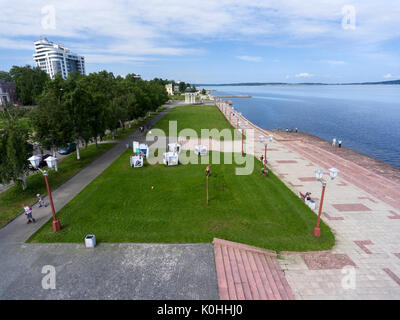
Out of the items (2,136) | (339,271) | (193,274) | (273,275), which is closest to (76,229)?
(193,274)

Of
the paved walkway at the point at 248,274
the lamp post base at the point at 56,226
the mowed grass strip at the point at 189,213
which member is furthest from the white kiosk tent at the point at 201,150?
the lamp post base at the point at 56,226

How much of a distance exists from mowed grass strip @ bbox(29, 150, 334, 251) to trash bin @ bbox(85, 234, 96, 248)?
2.24ft

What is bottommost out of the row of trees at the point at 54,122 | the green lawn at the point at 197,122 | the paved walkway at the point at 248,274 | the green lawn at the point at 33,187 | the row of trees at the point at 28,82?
the paved walkway at the point at 248,274

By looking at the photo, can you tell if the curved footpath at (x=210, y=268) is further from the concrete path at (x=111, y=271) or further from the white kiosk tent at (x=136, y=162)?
the white kiosk tent at (x=136, y=162)

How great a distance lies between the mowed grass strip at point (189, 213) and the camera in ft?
44.9

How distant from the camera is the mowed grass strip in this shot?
13.7 metres

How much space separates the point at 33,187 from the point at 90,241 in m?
11.5

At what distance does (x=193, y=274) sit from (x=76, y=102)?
23.1 metres

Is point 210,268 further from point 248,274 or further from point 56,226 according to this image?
point 56,226

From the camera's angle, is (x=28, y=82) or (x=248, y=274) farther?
(x=28, y=82)

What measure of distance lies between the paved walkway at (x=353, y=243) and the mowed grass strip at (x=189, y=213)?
100 cm

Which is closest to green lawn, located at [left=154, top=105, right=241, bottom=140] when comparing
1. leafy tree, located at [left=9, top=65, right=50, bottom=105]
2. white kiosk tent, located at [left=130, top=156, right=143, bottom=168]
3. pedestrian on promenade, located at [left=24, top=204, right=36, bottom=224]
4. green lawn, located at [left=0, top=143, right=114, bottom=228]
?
white kiosk tent, located at [left=130, top=156, right=143, bottom=168]

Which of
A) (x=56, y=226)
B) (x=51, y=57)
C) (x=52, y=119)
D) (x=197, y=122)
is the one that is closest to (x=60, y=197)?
(x=56, y=226)

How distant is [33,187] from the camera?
20219 millimetres
